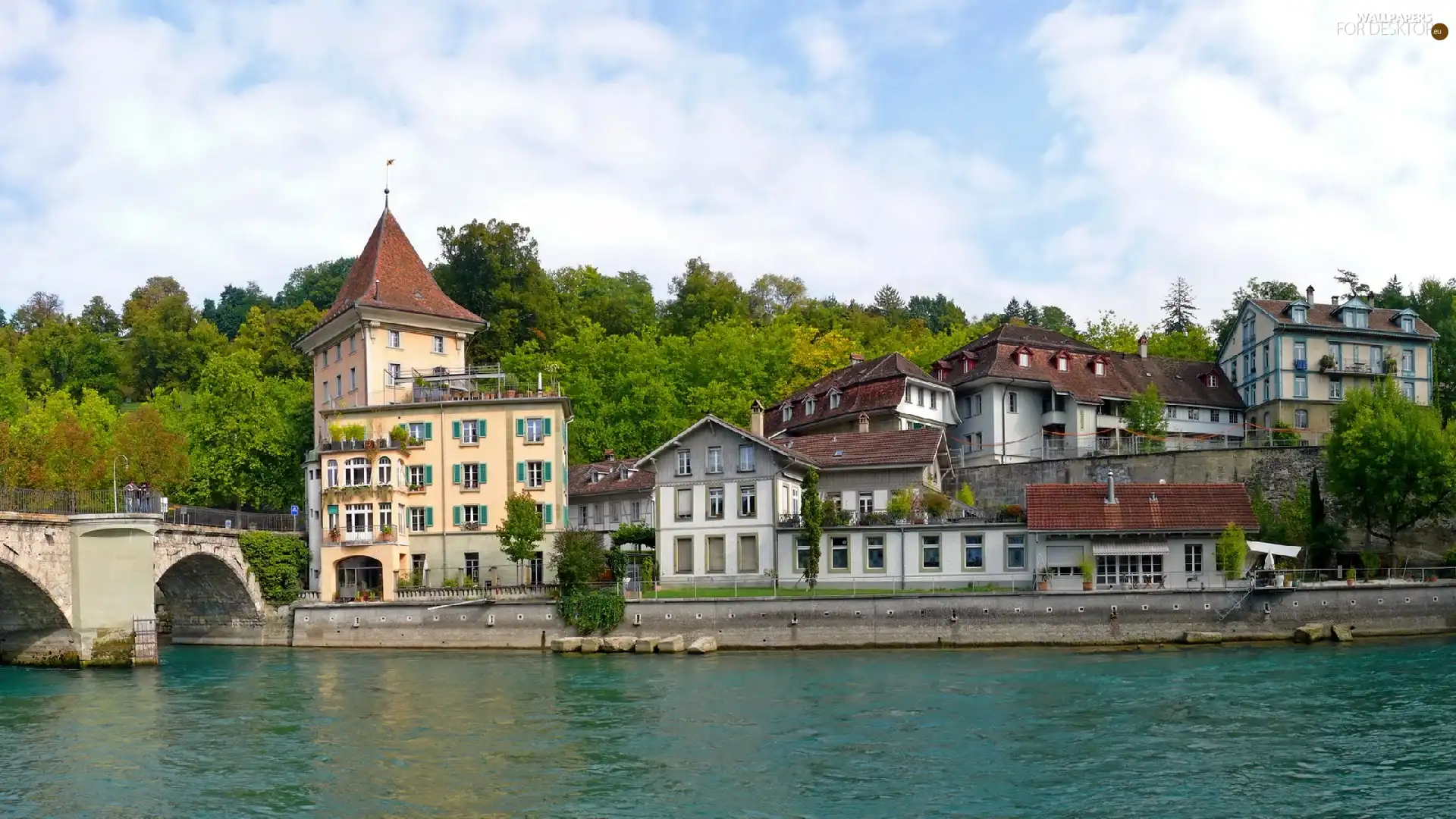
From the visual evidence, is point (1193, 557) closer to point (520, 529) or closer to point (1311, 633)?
point (1311, 633)

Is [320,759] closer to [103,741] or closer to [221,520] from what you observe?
[103,741]

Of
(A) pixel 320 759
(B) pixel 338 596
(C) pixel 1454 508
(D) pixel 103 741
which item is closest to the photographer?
(A) pixel 320 759

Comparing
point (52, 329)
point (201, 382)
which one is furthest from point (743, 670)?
point (52, 329)

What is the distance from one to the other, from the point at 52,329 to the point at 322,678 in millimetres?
93741

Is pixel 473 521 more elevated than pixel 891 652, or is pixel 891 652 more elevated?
pixel 473 521

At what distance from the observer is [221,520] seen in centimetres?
6291

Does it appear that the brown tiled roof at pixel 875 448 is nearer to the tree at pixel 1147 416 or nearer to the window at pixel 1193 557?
the window at pixel 1193 557

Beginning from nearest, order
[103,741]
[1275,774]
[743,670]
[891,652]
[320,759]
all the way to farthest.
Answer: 1. [1275,774]
2. [320,759]
3. [103,741]
4. [743,670]
5. [891,652]

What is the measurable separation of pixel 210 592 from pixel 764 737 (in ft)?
125

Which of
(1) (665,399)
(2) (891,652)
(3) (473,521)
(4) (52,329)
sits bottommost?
(2) (891,652)

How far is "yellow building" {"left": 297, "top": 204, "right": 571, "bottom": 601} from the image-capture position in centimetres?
6275

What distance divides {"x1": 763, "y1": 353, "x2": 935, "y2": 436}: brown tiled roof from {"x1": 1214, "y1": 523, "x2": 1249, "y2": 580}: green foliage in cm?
2040

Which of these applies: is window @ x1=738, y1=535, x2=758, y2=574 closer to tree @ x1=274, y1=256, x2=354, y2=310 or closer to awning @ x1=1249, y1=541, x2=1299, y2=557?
awning @ x1=1249, y1=541, x2=1299, y2=557

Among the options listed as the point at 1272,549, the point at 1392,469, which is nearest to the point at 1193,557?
the point at 1272,549
